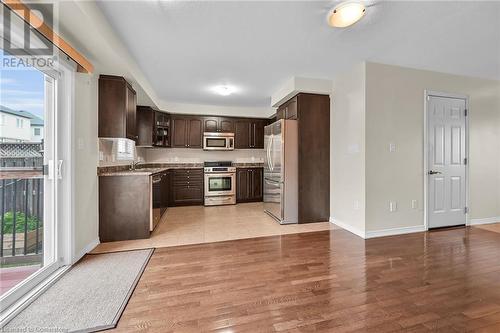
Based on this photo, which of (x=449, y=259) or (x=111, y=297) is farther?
(x=449, y=259)

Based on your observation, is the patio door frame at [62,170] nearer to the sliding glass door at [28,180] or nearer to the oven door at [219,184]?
the sliding glass door at [28,180]

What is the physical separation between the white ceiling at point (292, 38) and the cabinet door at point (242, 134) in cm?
208

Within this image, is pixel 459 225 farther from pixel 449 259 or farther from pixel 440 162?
pixel 449 259

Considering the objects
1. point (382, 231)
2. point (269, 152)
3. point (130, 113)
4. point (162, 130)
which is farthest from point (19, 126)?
point (382, 231)

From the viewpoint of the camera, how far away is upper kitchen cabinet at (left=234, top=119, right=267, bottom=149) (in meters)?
5.61

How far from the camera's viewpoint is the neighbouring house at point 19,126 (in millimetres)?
1567

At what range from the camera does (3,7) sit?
57.0 inches

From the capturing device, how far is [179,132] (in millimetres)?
5277

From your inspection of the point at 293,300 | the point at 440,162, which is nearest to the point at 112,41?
the point at 293,300

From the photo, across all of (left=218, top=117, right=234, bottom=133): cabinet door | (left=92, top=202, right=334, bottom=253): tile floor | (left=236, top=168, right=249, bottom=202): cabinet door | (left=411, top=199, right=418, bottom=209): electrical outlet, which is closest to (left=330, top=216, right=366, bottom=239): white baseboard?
(left=92, top=202, right=334, bottom=253): tile floor

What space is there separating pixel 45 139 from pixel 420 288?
12.0 ft

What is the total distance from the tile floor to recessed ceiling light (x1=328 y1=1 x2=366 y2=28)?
2662 millimetres

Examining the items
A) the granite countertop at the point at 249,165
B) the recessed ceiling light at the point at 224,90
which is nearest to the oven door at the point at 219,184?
the granite countertop at the point at 249,165

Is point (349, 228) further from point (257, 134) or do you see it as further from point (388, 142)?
point (257, 134)
